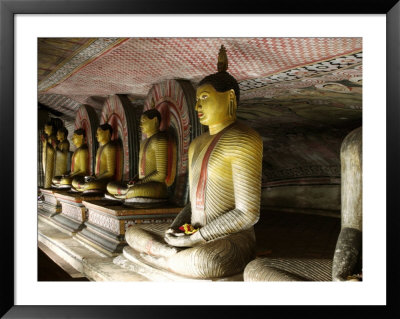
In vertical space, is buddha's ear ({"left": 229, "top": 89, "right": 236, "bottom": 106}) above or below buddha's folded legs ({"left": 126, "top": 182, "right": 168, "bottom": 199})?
above

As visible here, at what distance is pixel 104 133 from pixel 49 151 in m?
3.09

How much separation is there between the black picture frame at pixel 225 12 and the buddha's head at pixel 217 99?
1232 millimetres

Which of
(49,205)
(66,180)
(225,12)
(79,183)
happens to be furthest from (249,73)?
(49,205)

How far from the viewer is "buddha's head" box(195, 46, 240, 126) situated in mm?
3504

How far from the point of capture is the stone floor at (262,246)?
3.86 meters

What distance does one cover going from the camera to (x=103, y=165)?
21.7 feet

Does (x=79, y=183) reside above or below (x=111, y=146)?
below

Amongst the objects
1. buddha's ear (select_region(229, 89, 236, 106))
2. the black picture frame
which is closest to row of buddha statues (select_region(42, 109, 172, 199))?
buddha's ear (select_region(229, 89, 236, 106))

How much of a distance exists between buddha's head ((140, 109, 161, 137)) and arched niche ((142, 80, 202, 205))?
12cm

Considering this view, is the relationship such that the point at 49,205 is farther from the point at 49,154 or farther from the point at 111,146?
the point at 111,146

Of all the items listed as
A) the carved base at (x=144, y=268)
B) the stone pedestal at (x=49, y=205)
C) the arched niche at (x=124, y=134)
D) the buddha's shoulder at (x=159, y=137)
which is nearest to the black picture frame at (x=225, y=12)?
the carved base at (x=144, y=268)

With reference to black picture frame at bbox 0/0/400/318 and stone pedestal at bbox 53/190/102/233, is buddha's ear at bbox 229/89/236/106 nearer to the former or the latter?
black picture frame at bbox 0/0/400/318

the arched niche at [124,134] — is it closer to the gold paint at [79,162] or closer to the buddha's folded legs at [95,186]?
the buddha's folded legs at [95,186]

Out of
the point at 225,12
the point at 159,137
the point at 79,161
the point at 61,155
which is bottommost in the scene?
→ the point at 79,161
